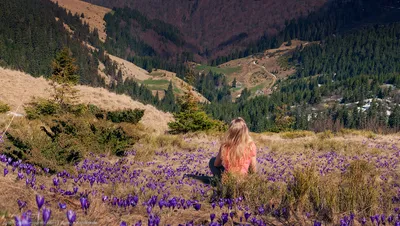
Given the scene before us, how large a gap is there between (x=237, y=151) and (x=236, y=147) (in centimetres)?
9

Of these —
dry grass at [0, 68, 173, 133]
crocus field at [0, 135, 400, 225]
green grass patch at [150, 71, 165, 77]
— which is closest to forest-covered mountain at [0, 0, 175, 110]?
dry grass at [0, 68, 173, 133]

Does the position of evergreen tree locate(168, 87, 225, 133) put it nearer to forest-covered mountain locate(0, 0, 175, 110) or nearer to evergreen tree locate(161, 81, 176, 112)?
forest-covered mountain locate(0, 0, 175, 110)

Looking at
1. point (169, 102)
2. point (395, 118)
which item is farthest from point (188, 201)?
point (169, 102)

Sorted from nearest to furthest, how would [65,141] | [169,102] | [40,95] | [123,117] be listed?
[65,141]
[123,117]
[40,95]
[169,102]

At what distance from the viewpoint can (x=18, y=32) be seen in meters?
79.4

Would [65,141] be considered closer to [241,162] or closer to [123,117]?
[241,162]

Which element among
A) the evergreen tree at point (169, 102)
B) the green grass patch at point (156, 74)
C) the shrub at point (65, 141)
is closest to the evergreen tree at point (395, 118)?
the evergreen tree at point (169, 102)

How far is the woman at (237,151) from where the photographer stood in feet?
19.3

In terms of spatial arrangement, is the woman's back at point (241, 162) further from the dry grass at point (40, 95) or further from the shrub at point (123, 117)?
the dry grass at point (40, 95)

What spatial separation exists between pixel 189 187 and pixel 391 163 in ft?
22.1

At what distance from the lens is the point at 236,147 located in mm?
5898

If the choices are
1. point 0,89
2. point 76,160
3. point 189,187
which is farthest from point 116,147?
point 0,89

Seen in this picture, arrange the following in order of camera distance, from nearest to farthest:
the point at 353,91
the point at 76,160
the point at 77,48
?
the point at 76,160 → the point at 77,48 → the point at 353,91

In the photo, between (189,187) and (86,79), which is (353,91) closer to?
(86,79)
